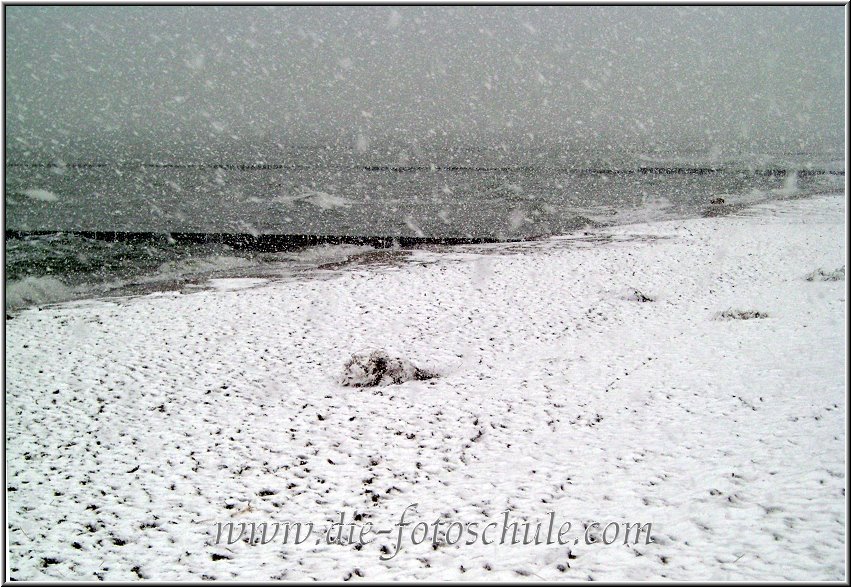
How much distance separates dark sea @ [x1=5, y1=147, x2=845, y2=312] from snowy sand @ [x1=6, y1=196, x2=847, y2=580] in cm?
781

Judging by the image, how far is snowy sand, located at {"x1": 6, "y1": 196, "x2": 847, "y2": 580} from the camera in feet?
20.7

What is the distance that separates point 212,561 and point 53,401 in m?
8.06

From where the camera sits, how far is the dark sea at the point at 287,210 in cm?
2734

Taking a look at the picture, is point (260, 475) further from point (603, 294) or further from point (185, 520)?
point (603, 294)

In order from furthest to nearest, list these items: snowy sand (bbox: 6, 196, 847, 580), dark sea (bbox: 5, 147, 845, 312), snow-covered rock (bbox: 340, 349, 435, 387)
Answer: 1. dark sea (bbox: 5, 147, 845, 312)
2. snow-covered rock (bbox: 340, 349, 435, 387)
3. snowy sand (bbox: 6, 196, 847, 580)

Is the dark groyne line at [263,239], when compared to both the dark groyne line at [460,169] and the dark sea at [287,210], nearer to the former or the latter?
the dark sea at [287,210]

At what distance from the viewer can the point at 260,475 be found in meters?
8.80

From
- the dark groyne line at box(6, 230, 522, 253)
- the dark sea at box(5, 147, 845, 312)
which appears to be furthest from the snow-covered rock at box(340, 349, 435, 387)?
the dark groyne line at box(6, 230, 522, 253)

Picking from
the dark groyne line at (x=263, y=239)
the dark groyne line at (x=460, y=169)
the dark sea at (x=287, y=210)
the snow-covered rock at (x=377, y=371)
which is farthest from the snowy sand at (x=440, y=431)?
the dark groyne line at (x=460, y=169)

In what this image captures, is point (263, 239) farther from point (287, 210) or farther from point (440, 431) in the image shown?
point (440, 431)

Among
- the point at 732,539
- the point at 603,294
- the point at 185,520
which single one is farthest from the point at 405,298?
the point at 732,539

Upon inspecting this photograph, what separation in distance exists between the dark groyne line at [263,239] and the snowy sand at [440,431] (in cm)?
1243

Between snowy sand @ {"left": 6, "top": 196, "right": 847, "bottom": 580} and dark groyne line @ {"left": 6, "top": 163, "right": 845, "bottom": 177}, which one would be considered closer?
snowy sand @ {"left": 6, "top": 196, "right": 847, "bottom": 580}

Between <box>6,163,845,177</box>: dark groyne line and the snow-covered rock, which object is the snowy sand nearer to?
the snow-covered rock
